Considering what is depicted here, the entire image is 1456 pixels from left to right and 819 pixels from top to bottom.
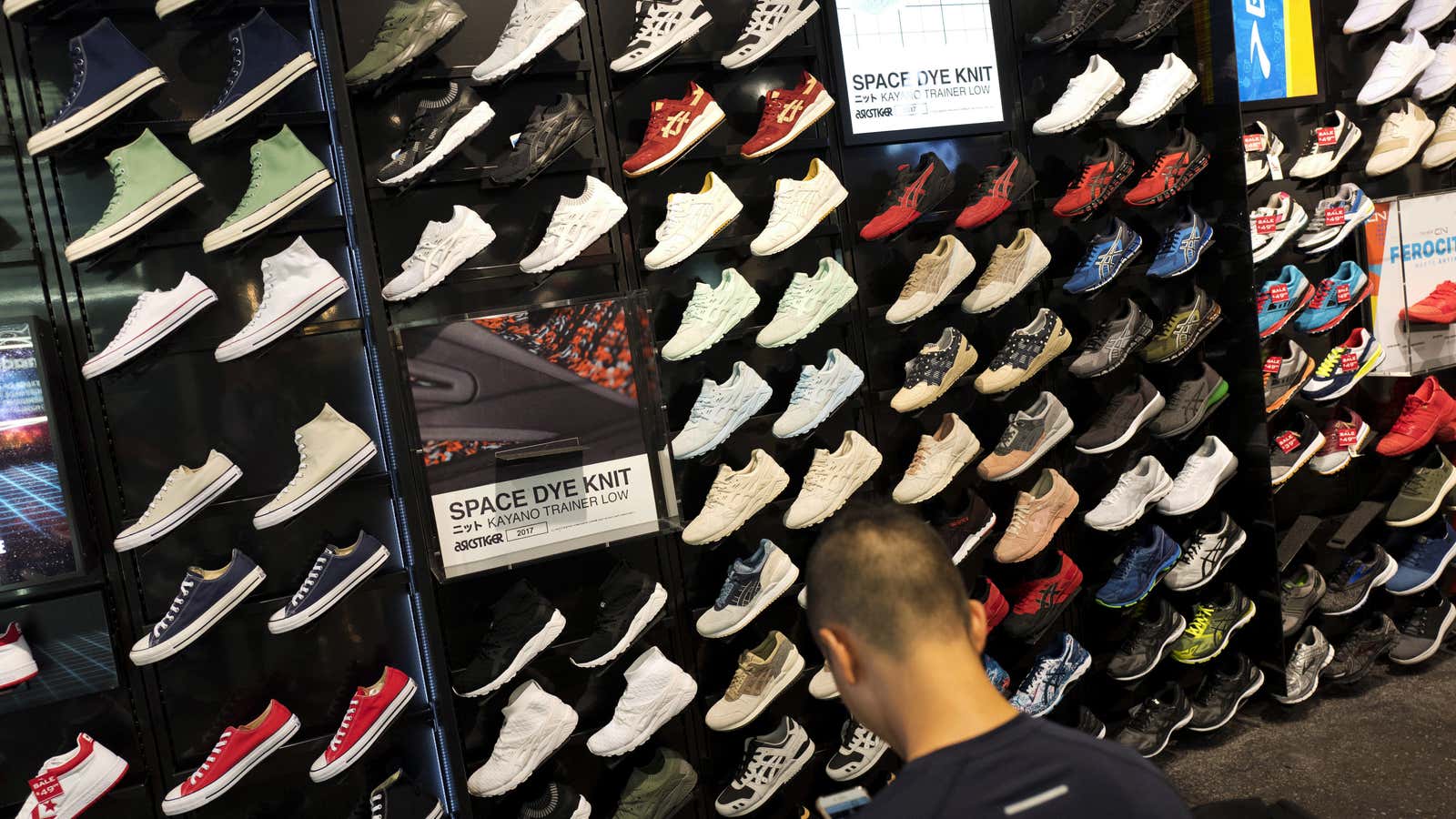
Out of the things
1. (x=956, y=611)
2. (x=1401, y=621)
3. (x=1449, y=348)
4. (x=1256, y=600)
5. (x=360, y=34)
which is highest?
(x=360, y=34)

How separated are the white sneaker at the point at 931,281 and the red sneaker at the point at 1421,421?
7.80ft

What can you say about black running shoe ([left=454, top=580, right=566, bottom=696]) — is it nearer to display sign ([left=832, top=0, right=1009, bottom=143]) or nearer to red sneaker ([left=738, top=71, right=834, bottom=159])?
red sneaker ([left=738, top=71, right=834, bottom=159])

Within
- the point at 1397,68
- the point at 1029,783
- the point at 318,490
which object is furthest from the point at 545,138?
the point at 1397,68

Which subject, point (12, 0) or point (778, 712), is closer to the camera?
point (12, 0)

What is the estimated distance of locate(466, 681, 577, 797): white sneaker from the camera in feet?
10.7

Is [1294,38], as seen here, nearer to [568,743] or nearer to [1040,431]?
[1040,431]

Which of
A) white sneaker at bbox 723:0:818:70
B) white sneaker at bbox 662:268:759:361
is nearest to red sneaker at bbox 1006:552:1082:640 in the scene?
white sneaker at bbox 662:268:759:361

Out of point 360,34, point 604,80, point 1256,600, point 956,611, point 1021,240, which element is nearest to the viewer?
point 956,611

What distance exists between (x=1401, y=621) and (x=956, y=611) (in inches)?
176

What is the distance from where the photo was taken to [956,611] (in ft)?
4.68

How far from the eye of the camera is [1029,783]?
1.21 meters

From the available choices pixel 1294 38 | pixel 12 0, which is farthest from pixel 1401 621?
pixel 12 0

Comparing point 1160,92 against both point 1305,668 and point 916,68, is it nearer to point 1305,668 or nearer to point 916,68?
point 916,68

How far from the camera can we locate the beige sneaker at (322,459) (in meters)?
3.05
